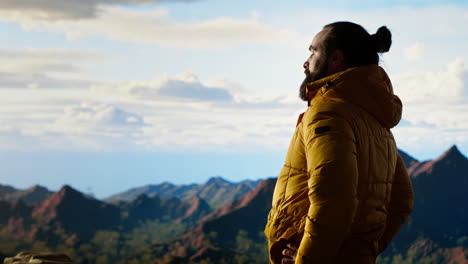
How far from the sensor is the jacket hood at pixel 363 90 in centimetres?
274

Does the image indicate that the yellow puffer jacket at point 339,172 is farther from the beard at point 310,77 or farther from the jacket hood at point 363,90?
the beard at point 310,77

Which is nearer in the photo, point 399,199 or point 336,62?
point 336,62

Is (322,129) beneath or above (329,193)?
above

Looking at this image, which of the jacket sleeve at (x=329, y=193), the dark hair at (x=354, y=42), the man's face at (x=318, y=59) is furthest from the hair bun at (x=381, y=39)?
the jacket sleeve at (x=329, y=193)

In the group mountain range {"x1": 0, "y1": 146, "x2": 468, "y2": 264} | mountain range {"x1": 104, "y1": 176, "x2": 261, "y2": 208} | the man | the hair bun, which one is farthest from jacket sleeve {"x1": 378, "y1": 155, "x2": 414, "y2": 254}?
mountain range {"x1": 104, "y1": 176, "x2": 261, "y2": 208}

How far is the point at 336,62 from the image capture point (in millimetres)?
2852

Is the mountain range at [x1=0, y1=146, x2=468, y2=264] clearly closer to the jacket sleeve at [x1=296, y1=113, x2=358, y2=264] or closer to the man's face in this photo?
the man's face

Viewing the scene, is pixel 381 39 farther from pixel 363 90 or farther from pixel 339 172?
pixel 339 172

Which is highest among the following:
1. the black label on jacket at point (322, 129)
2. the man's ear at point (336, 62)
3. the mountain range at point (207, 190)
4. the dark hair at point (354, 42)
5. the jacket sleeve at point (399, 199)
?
the dark hair at point (354, 42)

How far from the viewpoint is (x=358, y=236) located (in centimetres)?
273

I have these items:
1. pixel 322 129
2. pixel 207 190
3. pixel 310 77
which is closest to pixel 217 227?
pixel 207 190

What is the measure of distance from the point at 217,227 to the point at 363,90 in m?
43.5

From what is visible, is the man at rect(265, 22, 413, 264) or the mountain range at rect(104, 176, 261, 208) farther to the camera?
the mountain range at rect(104, 176, 261, 208)

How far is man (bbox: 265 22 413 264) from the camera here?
2.50m
